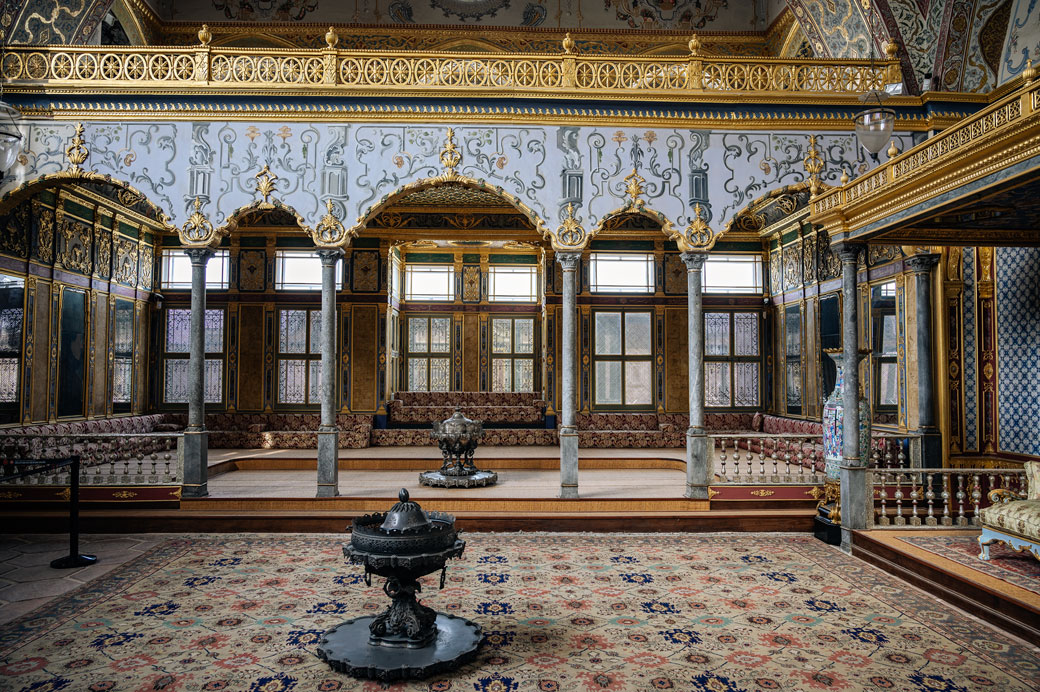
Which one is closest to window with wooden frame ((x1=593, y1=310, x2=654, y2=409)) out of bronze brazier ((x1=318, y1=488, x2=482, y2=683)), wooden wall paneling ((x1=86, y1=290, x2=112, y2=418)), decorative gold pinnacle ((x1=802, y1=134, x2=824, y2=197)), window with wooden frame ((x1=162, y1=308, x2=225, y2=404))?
Answer: decorative gold pinnacle ((x1=802, y1=134, x2=824, y2=197))

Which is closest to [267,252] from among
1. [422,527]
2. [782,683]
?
[422,527]

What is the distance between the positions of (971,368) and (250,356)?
10.8m

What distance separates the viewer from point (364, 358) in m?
12.1

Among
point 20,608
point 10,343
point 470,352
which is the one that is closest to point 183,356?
point 10,343

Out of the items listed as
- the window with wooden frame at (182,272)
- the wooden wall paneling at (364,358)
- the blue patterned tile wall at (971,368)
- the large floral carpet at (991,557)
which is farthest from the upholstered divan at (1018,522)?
the window with wooden frame at (182,272)

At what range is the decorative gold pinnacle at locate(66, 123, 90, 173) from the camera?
24.9 feet

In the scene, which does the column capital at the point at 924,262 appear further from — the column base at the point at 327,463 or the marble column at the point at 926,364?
the column base at the point at 327,463

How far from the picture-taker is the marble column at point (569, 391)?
25.1 feet

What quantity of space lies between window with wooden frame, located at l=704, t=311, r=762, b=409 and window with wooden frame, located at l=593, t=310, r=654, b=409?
108 centimetres

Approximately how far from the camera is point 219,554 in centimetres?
641

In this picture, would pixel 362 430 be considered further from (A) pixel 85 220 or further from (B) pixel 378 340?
(A) pixel 85 220

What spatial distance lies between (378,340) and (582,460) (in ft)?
14.1

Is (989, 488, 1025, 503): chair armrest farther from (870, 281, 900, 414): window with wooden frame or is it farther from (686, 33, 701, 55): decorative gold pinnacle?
(686, 33, 701, 55): decorative gold pinnacle

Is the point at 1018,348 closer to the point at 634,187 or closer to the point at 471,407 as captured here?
the point at 634,187
